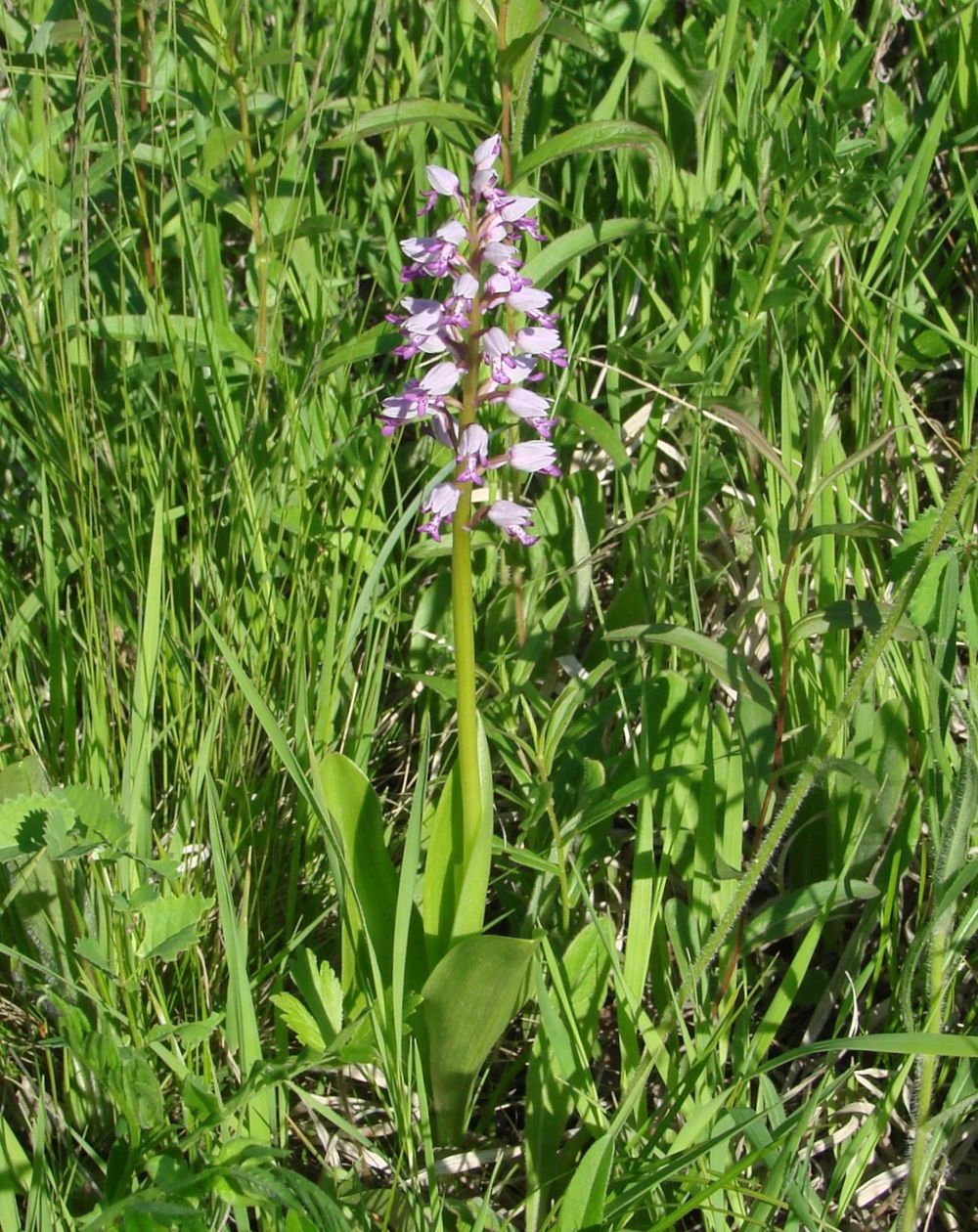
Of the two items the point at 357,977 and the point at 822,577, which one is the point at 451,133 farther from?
the point at 357,977

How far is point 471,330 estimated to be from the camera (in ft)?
5.44

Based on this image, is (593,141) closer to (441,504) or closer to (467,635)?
(441,504)

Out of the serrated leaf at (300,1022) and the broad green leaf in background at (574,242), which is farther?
the broad green leaf in background at (574,242)

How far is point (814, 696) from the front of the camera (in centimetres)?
221

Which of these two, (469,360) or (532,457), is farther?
(532,457)

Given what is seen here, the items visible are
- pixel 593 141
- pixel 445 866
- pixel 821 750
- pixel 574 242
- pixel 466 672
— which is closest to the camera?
pixel 821 750

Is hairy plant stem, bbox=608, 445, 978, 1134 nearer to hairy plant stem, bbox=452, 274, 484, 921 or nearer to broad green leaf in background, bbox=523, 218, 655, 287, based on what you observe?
hairy plant stem, bbox=452, 274, 484, 921

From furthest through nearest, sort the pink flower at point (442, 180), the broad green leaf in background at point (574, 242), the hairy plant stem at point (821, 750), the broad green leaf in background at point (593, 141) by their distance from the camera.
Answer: the broad green leaf in background at point (574, 242), the broad green leaf in background at point (593, 141), the pink flower at point (442, 180), the hairy plant stem at point (821, 750)

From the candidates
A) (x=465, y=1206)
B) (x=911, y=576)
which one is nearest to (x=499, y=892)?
(x=465, y=1206)

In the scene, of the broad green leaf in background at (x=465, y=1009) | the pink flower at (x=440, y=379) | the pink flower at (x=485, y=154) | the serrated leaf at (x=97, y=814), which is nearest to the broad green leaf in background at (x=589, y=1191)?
the broad green leaf in background at (x=465, y=1009)

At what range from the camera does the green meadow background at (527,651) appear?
1715 mm

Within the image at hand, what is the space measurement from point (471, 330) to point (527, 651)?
0.78 m

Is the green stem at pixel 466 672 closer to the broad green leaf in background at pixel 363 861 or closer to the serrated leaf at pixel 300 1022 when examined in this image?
the broad green leaf in background at pixel 363 861

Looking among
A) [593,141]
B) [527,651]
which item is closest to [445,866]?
[527,651]
